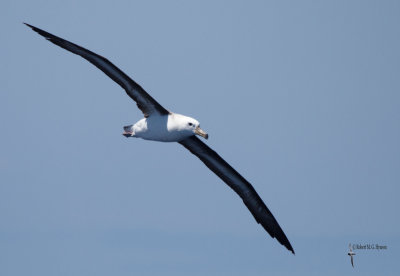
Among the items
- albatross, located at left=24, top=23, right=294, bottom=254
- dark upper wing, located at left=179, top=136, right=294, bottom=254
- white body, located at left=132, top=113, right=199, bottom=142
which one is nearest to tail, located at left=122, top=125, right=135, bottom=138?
albatross, located at left=24, top=23, right=294, bottom=254

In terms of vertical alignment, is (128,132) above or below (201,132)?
above

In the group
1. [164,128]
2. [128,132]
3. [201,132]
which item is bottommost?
[201,132]

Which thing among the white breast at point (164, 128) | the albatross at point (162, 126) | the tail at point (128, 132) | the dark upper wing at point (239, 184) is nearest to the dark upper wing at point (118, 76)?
the albatross at point (162, 126)

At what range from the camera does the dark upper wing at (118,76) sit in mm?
14508

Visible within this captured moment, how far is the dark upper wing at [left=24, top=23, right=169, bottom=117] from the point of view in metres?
14.5

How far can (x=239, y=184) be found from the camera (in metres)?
18.1

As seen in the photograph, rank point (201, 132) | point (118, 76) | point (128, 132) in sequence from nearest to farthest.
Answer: point (118, 76) → point (201, 132) → point (128, 132)

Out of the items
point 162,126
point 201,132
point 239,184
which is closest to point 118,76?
point 162,126

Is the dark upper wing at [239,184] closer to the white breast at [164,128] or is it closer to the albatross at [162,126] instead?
the albatross at [162,126]

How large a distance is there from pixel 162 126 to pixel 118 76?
1.60m

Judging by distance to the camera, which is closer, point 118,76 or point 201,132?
point 118,76

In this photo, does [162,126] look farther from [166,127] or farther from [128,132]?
[128,132]

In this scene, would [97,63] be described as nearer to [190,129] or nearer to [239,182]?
[190,129]

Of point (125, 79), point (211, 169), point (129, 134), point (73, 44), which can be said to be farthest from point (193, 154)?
point (73, 44)
